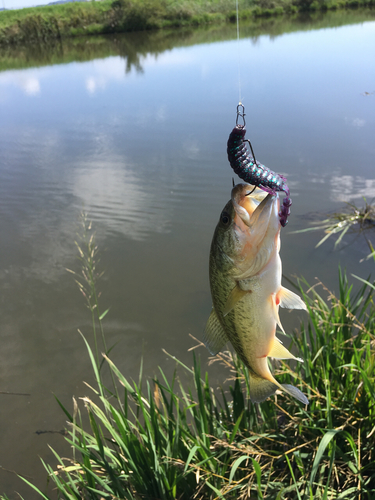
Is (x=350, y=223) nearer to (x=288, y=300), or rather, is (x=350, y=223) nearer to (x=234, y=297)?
(x=288, y=300)

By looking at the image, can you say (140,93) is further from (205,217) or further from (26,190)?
(205,217)

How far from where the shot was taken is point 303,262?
236 inches

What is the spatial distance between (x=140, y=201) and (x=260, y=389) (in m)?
7.28

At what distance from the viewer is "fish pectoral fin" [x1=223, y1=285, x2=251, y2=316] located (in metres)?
1.06

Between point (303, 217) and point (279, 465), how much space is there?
5409 millimetres

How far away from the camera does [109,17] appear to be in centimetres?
3759

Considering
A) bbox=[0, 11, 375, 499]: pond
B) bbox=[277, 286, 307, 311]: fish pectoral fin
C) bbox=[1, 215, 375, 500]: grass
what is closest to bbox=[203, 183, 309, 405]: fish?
bbox=[277, 286, 307, 311]: fish pectoral fin

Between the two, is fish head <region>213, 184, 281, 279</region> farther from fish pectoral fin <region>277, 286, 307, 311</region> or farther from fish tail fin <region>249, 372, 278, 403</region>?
fish tail fin <region>249, 372, 278, 403</region>

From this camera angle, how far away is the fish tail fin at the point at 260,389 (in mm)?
1186

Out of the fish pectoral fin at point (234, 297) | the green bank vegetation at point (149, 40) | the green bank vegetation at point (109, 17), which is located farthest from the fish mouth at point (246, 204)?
the green bank vegetation at point (109, 17)

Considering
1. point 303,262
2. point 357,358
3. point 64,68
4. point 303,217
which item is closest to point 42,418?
point 357,358

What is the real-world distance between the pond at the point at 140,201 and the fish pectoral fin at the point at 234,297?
2.05 m

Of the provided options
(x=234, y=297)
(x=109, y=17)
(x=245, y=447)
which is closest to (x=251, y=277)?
(x=234, y=297)

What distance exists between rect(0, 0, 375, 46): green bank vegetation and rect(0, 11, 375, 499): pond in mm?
21499
